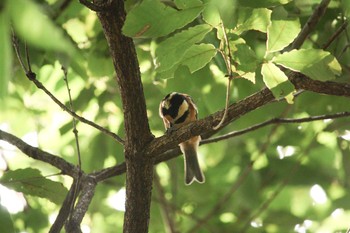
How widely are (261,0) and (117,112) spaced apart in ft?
9.07

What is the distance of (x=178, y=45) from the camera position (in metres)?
1.87

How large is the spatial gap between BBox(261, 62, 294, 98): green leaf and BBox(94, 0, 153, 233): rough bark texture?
0.68 m

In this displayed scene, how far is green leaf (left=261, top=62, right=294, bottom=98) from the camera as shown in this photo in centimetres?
196

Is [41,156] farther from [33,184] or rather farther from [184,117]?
[184,117]

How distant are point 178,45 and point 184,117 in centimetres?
265

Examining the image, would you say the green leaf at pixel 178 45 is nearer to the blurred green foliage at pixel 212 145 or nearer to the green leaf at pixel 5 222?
the blurred green foliage at pixel 212 145

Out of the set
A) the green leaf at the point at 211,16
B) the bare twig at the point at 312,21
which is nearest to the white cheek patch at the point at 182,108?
the bare twig at the point at 312,21

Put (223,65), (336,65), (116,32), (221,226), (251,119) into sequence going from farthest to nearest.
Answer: (221,226) < (251,119) < (223,65) < (116,32) < (336,65)

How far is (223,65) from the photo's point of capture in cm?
258

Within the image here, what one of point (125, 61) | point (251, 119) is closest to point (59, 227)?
point (125, 61)

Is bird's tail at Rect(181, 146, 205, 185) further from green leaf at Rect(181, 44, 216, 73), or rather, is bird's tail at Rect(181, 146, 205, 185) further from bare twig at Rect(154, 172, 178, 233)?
green leaf at Rect(181, 44, 216, 73)

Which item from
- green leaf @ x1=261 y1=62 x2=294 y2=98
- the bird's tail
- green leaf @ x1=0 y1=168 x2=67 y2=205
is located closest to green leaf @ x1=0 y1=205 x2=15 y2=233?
green leaf @ x1=0 y1=168 x2=67 y2=205

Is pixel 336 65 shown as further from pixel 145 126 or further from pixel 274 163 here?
pixel 274 163

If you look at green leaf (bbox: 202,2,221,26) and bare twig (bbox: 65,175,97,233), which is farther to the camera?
bare twig (bbox: 65,175,97,233)
